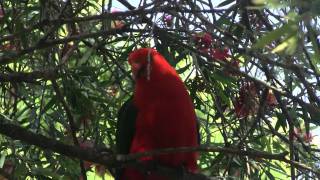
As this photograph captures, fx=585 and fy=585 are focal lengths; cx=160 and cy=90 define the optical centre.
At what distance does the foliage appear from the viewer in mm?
1688

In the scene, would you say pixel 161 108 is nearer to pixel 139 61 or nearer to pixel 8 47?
pixel 139 61

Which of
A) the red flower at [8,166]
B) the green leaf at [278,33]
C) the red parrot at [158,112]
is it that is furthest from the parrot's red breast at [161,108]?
the green leaf at [278,33]

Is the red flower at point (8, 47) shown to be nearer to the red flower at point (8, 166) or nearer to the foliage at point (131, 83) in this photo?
the foliage at point (131, 83)

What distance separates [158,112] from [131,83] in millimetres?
482

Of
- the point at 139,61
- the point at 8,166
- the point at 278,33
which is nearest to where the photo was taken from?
the point at 278,33

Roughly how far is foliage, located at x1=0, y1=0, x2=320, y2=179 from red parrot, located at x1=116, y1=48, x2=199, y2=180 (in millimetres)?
87

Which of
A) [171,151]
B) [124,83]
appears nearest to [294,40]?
[171,151]

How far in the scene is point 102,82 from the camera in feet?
7.92

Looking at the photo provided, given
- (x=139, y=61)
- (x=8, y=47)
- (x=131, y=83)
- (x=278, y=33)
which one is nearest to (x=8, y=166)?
(x=8, y=47)

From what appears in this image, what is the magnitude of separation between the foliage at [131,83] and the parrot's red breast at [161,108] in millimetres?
86

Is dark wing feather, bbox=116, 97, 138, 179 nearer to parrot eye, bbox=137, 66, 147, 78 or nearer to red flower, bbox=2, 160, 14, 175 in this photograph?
parrot eye, bbox=137, 66, 147, 78

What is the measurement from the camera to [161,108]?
2039mm

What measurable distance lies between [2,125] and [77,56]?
0.81m

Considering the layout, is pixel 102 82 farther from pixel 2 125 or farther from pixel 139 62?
pixel 2 125
